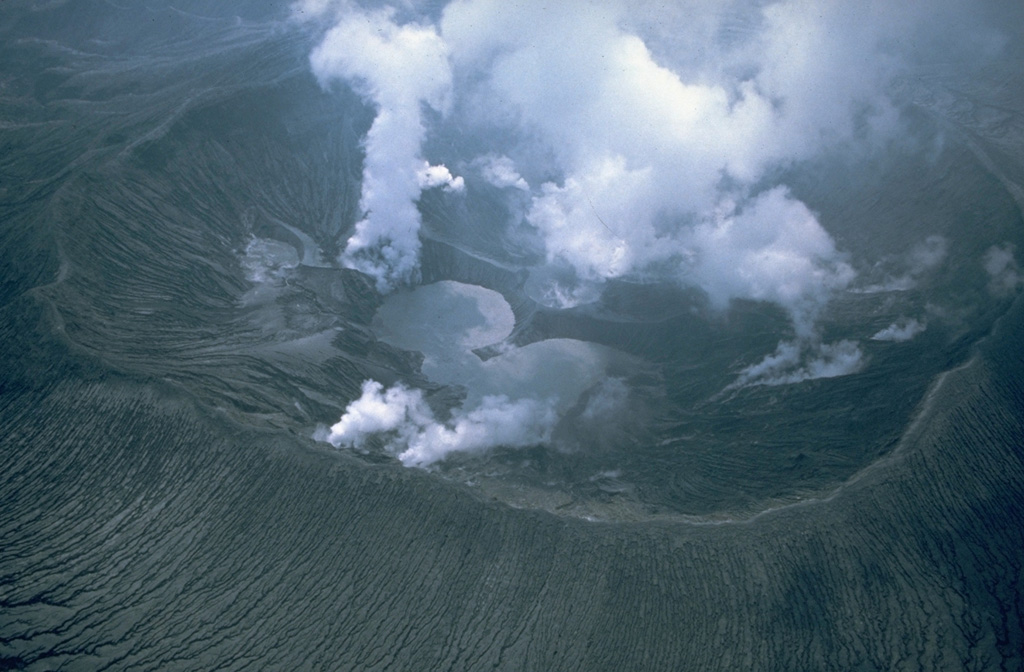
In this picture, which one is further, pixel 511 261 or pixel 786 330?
pixel 511 261

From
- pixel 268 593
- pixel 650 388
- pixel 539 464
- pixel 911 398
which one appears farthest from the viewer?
pixel 650 388

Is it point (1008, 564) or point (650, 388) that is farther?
point (650, 388)

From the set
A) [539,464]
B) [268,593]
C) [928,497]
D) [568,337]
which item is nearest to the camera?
[268,593]

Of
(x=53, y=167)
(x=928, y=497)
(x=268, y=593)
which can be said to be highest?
(x=53, y=167)

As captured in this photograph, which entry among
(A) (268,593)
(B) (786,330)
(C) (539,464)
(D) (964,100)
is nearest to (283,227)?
(C) (539,464)

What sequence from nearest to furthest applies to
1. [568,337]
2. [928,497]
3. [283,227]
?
[928,497] → [568,337] → [283,227]

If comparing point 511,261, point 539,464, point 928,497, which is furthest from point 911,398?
point 511,261

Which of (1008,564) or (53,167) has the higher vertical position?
(53,167)

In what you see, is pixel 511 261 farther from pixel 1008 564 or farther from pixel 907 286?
pixel 1008 564

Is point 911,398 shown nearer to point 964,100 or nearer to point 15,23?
point 964,100
